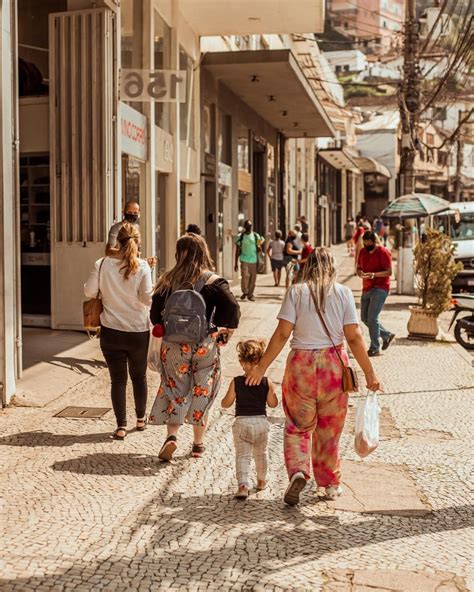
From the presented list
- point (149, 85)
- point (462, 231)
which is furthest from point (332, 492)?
point (462, 231)

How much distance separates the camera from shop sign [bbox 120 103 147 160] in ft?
43.1

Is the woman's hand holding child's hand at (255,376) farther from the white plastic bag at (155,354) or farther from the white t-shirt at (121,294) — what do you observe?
the white t-shirt at (121,294)

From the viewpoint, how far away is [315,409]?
5648 mm

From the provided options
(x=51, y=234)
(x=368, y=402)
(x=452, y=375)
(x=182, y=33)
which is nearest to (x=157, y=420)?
(x=368, y=402)

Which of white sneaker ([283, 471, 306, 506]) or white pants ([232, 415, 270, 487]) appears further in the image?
white pants ([232, 415, 270, 487])

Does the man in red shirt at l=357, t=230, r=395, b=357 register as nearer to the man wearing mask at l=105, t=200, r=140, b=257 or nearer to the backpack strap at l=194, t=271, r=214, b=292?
the man wearing mask at l=105, t=200, r=140, b=257

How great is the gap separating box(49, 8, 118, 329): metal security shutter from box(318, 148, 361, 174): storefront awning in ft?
113

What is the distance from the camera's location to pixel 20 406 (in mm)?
8344

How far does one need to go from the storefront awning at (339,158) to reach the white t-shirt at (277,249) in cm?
2361

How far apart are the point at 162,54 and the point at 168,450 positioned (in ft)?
38.8

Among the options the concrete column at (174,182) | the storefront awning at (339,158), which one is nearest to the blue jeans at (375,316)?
the concrete column at (174,182)

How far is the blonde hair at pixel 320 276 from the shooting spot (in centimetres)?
558

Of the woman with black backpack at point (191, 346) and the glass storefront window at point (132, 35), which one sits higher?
the glass storefront window at point (132, 35)

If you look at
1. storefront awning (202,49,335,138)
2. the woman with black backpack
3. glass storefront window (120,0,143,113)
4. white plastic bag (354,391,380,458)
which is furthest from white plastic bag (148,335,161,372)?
storefront awning (202,49,335,138)
